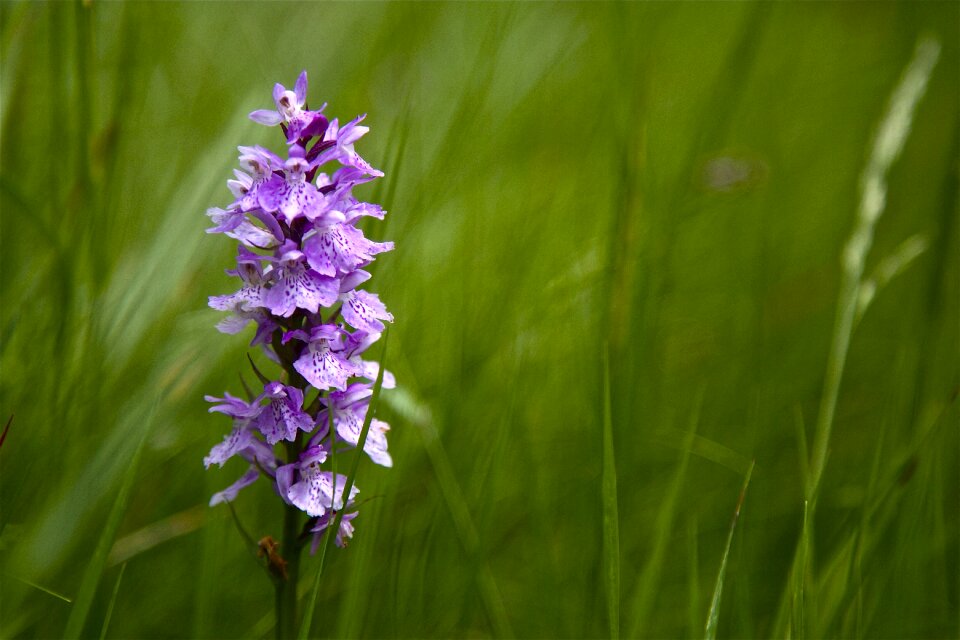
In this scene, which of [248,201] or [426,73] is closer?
[248,201]

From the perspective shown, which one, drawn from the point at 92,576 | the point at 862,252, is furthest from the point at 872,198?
the point at 92,576

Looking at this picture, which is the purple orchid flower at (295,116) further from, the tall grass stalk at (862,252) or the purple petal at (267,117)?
the tall grass stalk at (862,252)

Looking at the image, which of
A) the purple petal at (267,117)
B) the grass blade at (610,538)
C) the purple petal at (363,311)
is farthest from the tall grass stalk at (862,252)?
the purple petal at (267,117)

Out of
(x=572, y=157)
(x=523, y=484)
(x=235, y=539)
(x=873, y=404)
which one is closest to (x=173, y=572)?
(x=235, y=539)

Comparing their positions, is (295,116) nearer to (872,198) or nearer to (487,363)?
(487,363)

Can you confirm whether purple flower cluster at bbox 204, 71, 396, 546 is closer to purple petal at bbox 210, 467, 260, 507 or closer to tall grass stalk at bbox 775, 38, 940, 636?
purple petal at bbox 210, 467, 260, 507

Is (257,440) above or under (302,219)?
under

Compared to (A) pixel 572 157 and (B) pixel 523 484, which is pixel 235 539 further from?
(A) pixel 572 157
